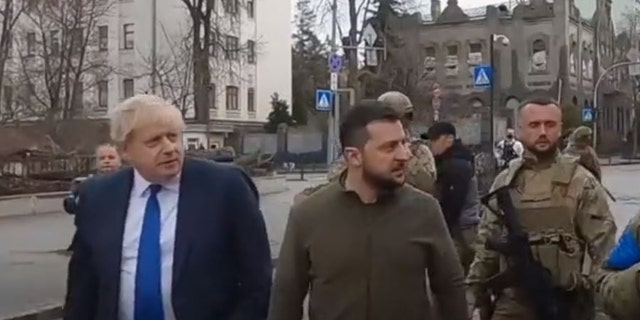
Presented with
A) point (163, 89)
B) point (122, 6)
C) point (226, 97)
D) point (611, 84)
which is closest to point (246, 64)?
point (226, 97)

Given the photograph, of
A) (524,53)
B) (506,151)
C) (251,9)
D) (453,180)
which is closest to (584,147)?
(453,180)

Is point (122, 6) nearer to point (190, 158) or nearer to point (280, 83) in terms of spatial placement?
point (280, 83)

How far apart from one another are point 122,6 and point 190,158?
2453 inches

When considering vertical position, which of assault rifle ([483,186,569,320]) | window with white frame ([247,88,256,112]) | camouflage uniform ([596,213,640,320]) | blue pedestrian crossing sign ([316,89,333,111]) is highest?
window with white frame ([247,88,256,112])

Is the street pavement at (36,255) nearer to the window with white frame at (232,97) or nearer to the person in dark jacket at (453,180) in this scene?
the person in dark jacket at (453,180)

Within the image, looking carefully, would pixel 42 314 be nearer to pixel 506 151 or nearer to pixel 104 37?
pixel 506 151

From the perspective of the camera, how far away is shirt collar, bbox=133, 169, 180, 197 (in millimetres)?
3777

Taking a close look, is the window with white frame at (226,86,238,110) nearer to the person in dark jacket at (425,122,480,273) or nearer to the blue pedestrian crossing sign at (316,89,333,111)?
the blue pedestrian crossing sign at (316,89,333,111)

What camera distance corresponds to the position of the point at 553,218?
4930mm

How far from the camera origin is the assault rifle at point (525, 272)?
4.84 m

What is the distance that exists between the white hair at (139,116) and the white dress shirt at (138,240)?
7.4 inches

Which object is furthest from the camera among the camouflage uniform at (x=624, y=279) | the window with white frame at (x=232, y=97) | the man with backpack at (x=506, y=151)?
the window with white frame at (x=232, y=97)

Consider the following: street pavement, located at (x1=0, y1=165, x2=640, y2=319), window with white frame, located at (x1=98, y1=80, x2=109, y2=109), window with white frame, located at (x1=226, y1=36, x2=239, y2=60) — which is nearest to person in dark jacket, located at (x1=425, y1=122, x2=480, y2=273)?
street pavement, located at (x1=0, y1=165, x2=640, y2=319)

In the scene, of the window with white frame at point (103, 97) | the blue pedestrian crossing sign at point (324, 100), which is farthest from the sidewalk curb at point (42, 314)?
the window with white frame at point (103, 97)
